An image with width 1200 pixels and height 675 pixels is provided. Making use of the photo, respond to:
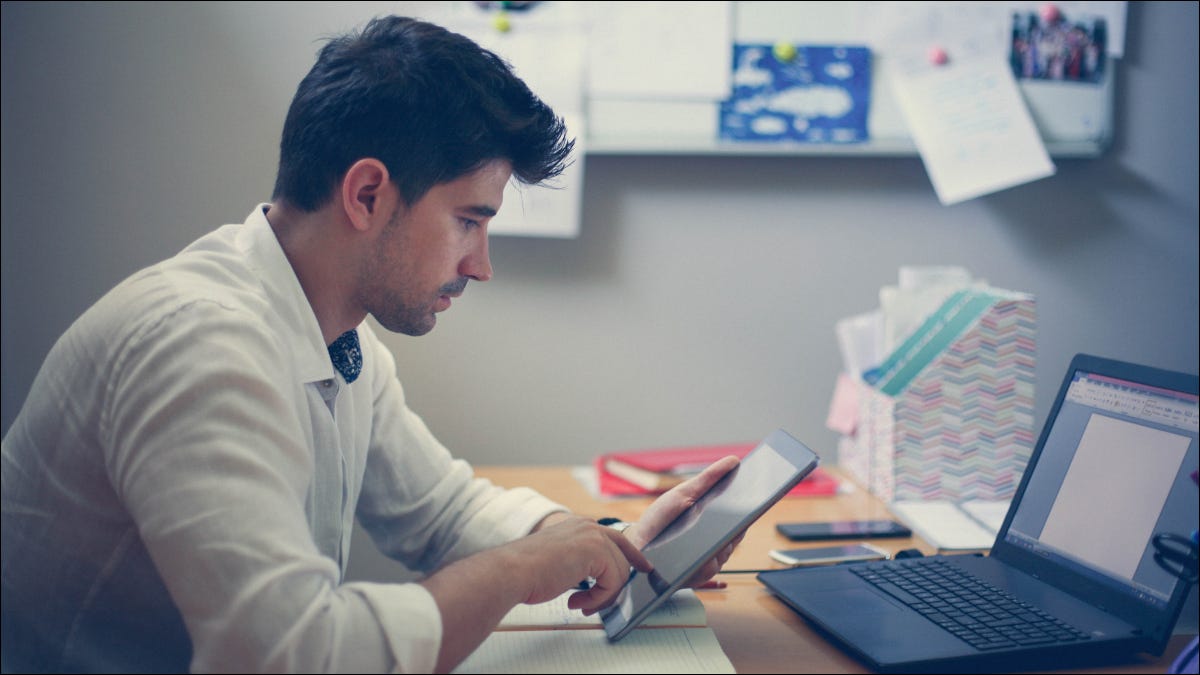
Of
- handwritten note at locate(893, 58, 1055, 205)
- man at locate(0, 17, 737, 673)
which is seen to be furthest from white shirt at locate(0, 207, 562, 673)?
handwritten note at locate(893, 58, 1055, 205)

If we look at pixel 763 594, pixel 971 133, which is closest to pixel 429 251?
pixel 763 594

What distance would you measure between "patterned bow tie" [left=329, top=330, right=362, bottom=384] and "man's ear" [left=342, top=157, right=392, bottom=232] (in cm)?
14

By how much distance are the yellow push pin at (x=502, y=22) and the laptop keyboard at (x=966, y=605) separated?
0.90 metres

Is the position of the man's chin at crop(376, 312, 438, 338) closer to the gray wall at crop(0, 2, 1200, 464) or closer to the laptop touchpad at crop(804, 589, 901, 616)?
the laptop touchpad at crop(804, 589, 901, 616)

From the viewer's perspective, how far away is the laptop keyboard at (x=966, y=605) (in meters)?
0.89

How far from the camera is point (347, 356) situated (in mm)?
1051

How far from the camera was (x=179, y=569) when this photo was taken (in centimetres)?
71

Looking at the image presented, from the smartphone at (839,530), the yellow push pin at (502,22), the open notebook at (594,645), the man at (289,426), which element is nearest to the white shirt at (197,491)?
the man at (289,426)

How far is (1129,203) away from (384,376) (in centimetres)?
121

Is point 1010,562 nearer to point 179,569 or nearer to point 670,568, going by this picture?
point 670,568

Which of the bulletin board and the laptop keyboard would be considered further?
the bulletin board

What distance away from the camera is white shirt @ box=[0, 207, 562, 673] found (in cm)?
71

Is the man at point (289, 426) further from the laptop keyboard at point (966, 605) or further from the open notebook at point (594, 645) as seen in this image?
the laptop keyboard at point (966, 605)

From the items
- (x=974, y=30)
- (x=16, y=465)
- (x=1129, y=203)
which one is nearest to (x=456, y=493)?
(x=16, y=465)
